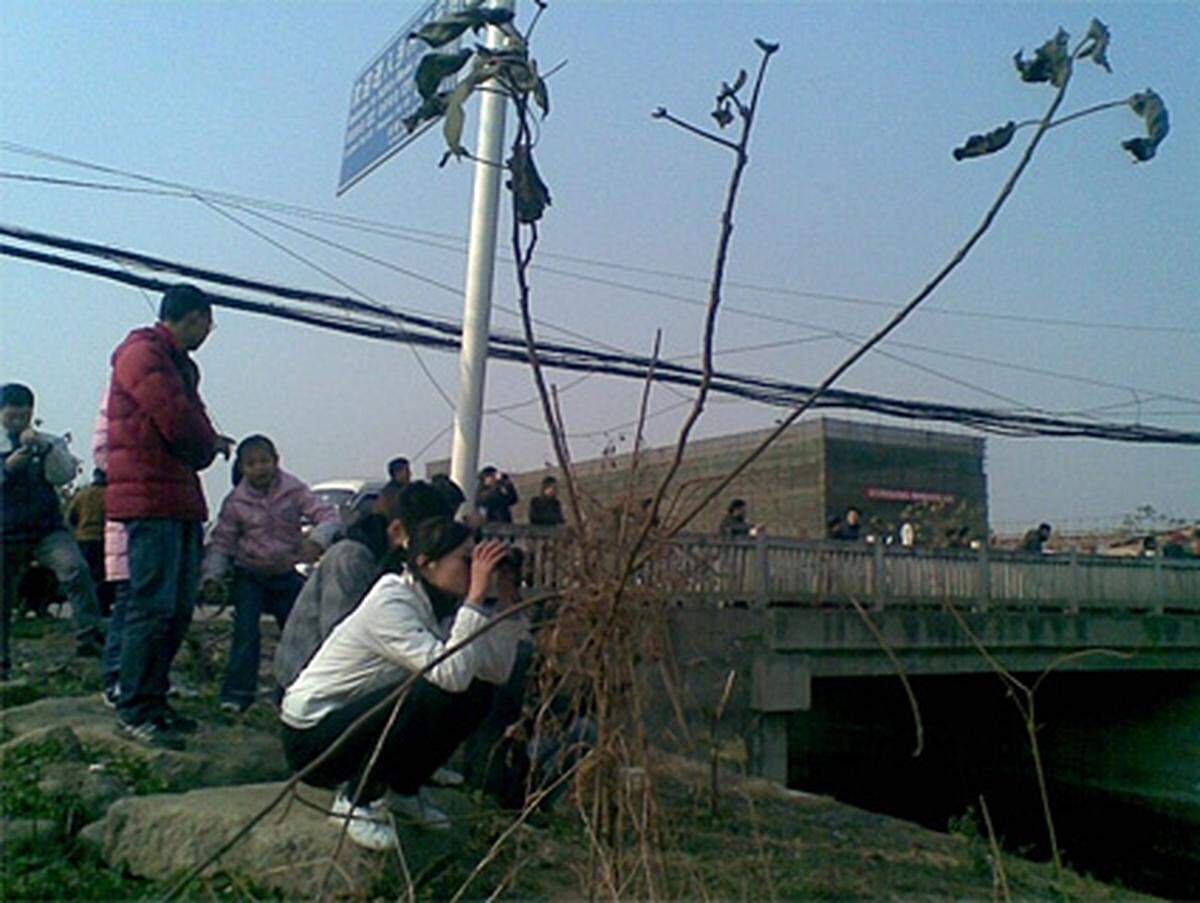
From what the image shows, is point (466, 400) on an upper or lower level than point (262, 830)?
upper

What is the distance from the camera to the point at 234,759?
3707 mm

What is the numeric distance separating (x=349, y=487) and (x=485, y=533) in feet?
18.3

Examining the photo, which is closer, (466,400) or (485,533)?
(466,400)

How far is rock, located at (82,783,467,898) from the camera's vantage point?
2660 millimetres

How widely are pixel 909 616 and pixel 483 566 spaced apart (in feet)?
30.0

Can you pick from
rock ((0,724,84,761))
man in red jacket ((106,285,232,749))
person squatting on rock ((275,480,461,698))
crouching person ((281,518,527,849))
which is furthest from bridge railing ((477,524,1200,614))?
crouching person ((281,518,527,849))

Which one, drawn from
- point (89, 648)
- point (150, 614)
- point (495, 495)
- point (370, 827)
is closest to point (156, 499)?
point (150, 614)

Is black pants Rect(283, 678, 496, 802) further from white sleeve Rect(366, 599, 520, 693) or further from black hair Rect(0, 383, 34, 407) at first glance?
black hair Rect(0, 383, 34, 407)

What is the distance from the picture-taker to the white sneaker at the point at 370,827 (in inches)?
107

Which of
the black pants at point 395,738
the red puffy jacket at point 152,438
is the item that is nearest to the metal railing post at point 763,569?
the red puffy jacket at point 152,438

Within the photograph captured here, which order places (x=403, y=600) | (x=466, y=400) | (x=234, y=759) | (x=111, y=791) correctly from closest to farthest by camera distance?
(x=403, y=600)
(x=111, y=791)
(x=234, y=759)
(x=466, y=400)

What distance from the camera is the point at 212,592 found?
18.7ft

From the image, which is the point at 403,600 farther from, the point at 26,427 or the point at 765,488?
the point at 765,488

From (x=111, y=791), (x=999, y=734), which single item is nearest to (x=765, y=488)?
(x=999, y=734)
